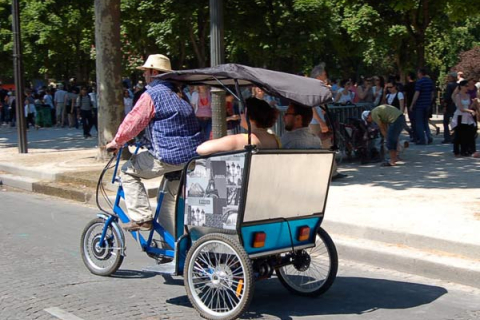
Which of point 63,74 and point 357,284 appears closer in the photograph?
point 357,284

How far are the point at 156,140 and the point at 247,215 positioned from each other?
1.27 m

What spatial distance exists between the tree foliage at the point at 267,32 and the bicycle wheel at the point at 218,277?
1214 cm

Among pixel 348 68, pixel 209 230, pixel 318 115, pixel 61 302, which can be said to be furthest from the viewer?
pixel 348 68

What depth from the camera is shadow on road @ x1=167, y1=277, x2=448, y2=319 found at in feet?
19.8

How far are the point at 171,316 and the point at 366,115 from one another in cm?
889

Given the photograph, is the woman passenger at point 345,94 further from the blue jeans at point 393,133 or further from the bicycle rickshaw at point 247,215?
the bicycle rickshaw at point 247,215

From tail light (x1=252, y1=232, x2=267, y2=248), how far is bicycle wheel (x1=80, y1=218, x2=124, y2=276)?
170cm

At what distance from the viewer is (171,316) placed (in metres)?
5.82

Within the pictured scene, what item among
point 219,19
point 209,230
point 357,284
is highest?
point 219,19

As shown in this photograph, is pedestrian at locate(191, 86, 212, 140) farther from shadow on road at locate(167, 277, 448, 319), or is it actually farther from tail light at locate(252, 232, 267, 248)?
tail light at locate(252, 232, 267, 248)

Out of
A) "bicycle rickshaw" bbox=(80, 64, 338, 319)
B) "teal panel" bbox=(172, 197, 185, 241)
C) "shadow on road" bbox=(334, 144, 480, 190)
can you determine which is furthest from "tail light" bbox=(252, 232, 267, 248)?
"shadow on road" bbox=(334, 144, 480, 190)

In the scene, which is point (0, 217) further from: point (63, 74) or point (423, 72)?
point (63, 74)

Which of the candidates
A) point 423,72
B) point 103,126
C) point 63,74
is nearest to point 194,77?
point 103,126

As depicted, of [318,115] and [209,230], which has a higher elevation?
[318,115]
